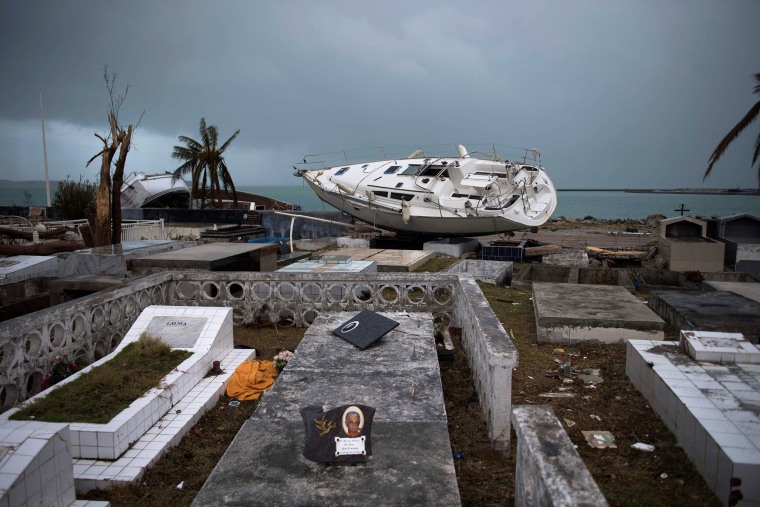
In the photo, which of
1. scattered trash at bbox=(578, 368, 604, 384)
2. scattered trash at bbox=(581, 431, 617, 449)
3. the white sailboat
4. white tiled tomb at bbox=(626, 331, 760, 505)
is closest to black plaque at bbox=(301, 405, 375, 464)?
scattered trash at bbox=(581, 431, 617, 449)

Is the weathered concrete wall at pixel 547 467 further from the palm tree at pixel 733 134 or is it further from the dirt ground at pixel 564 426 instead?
the palm tree at pixel 733 134

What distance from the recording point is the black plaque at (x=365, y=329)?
650 centimetres

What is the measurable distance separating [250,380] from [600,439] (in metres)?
3.87

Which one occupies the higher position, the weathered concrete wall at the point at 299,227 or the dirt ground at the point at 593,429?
the weathered concrete wall at the point at 299,227

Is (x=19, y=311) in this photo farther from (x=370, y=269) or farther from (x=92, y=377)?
(x=370, y=269)

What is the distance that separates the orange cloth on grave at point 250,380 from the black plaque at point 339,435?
2291 millimetres

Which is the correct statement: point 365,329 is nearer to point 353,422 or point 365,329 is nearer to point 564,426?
point 564,426

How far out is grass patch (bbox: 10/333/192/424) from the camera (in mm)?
4859

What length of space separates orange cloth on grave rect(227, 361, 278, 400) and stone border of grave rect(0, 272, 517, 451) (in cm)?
188

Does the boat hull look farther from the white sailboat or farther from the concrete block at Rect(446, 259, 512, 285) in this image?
the white sailboat

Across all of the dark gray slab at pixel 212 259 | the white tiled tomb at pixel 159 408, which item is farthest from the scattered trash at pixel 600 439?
the dark gray slab at pixel 212 259

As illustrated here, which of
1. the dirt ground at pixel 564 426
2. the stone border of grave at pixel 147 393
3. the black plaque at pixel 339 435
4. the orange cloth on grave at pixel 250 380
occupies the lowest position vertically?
the dirt ground at pixel 564 426

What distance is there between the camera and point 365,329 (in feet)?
22.0

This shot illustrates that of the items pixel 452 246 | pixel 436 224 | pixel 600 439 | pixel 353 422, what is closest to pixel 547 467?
pixel 353 422
